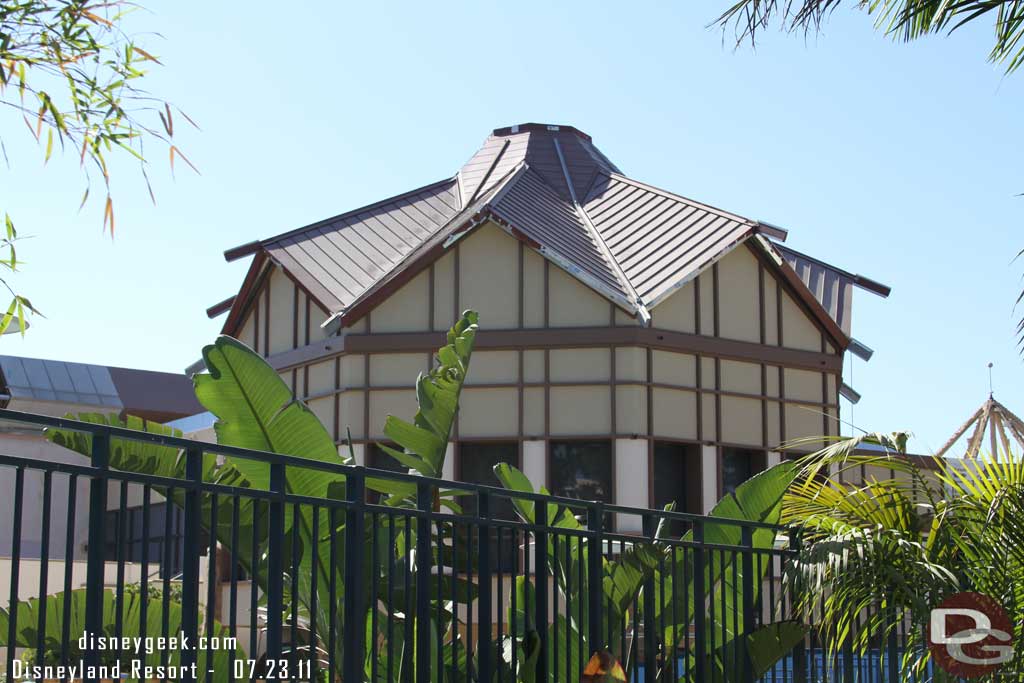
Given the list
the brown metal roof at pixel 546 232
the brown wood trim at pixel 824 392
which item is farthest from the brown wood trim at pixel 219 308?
the brown wood trim at pixel 824 392

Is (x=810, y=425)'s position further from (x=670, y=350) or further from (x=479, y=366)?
(x=479, y=366)

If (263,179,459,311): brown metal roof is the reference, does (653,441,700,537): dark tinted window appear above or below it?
below

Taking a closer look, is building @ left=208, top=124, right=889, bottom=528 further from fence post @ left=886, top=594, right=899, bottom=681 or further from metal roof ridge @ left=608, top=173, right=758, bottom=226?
fence post @ left=886, top=594, right=899, bottom=681

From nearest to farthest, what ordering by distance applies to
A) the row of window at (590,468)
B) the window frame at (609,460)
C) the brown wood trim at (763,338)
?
the window frame at (609,460), the row of window at (590,468), the brown wood trim at (763,338)

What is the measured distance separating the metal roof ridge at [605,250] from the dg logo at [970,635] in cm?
1381

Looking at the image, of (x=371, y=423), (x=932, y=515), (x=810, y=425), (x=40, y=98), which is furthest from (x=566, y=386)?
(x=40, y=98)

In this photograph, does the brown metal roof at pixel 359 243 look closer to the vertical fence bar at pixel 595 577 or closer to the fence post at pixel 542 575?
the vertical fence bar at pixel 595 577

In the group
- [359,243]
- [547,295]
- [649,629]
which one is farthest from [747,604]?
[359,243]

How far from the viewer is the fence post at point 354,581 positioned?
19.7 feet

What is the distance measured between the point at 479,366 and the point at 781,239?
6604 millimetres

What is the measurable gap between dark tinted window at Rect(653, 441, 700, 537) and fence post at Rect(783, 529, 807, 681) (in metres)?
13.5

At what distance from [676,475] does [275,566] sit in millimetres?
18089

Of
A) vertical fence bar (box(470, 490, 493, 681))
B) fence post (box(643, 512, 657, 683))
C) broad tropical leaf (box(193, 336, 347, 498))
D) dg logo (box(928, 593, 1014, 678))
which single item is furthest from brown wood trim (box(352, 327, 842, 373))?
vertical fence bar (box(470, 490, 493, 681))

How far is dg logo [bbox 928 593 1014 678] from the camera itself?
853 centimetres
